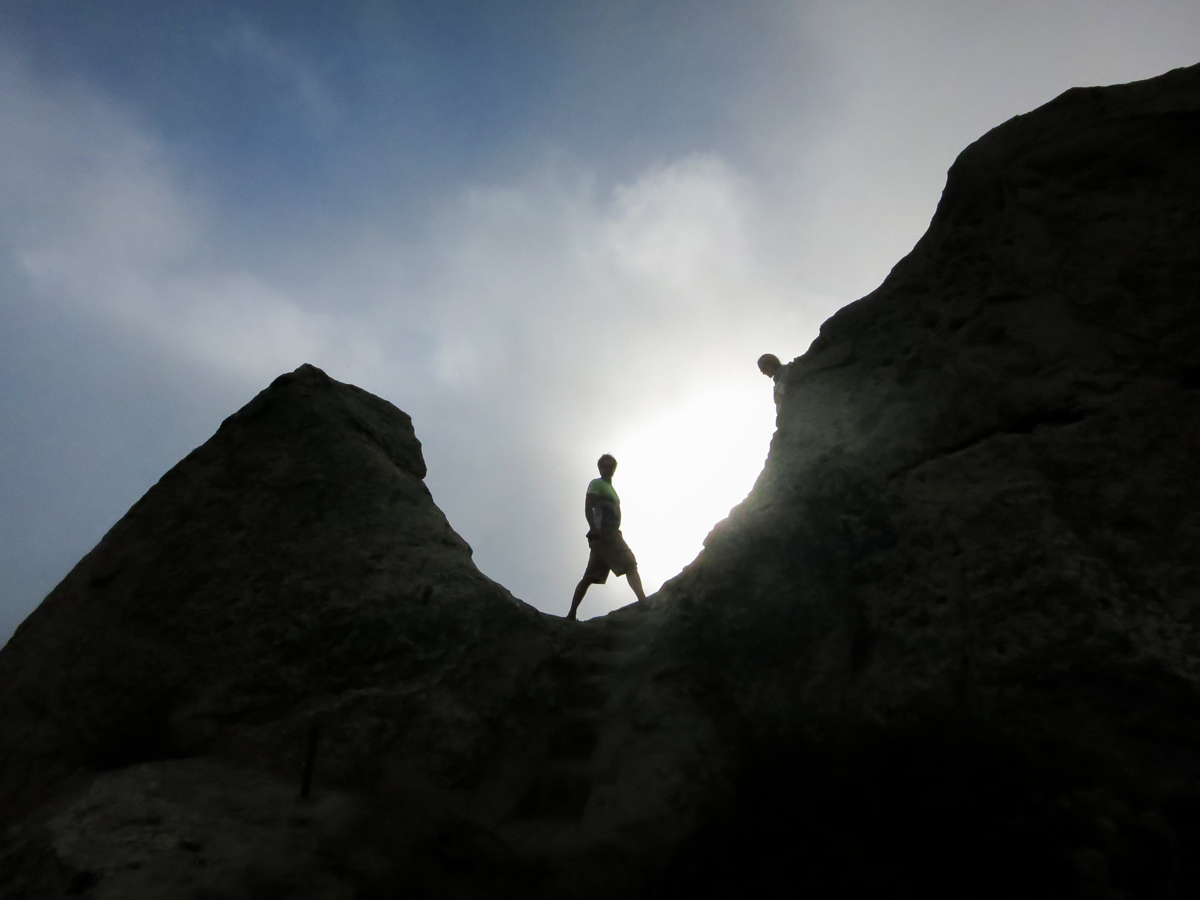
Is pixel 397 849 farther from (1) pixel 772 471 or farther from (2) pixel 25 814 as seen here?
(1) pixel 772 471

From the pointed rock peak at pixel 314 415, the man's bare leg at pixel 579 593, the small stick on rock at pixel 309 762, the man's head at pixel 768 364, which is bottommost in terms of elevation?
the small stick on rock at pixel 309 762

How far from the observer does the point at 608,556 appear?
8.73m

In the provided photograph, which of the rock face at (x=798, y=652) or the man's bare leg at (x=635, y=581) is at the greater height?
the man's bare leg at (x=635, y=581)

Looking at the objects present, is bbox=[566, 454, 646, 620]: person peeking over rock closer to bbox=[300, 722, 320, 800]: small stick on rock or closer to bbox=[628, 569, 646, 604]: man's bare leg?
bbox=[628, 569, 646, 604]: man's bare leg

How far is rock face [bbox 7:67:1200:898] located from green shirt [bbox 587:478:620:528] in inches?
113

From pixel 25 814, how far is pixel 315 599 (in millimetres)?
1767

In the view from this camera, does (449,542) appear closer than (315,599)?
No

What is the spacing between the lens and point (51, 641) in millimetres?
4855

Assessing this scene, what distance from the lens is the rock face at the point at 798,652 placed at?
133 inches

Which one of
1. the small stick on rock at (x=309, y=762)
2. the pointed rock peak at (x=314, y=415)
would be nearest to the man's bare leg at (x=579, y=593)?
the pointed rock peak at (x=314, y=415)

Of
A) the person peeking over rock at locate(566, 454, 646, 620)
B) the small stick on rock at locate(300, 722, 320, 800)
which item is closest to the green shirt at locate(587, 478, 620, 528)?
the person peeking over rock at locate(566, 454, 646, 620)

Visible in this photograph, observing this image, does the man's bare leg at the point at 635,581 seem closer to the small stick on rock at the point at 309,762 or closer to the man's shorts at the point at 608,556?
the man's shorts at the point at 608,556

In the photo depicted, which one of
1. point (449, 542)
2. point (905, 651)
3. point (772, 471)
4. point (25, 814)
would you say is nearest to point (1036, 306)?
point (772, 471)

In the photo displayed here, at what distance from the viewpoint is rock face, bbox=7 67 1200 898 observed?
3.37m
